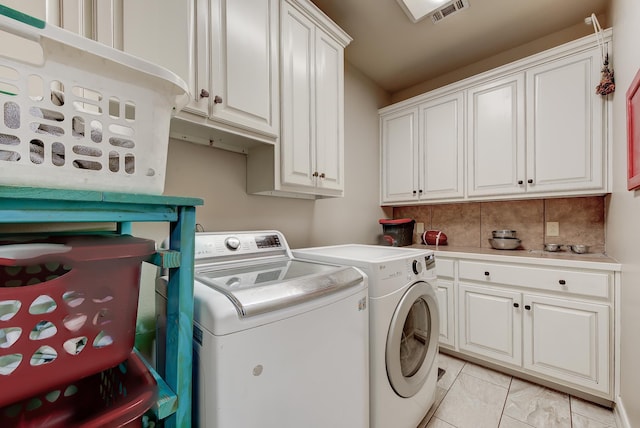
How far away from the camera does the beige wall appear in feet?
4.12

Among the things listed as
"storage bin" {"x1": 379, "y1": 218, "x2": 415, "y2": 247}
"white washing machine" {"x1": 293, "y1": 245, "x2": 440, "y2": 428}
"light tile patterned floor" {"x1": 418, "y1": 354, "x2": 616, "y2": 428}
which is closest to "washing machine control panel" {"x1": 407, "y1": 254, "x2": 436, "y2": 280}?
"white washing machine" {"x1": 293, "y1": 245, "x2": 440, "y2": 428}

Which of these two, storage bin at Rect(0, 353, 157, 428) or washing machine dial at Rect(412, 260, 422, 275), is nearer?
storage bin at Rect(0, 353, 157, 428)

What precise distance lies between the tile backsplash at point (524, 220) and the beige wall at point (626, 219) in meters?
0.32

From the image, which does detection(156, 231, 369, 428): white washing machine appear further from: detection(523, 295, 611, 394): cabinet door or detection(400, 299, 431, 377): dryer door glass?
detection(523, 295, 611, 394): cabinet door

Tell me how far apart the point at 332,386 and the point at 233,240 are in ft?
2.62

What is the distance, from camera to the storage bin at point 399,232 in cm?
259

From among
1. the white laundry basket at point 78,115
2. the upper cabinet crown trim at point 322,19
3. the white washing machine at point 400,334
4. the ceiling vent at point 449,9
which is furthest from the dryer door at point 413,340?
the ceiling vent at point 449,9

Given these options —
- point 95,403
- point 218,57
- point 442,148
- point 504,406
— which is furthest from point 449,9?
point 95,403

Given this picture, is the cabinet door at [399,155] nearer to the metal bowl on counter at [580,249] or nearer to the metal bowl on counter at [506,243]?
the metal bowl on counter at [506,243]

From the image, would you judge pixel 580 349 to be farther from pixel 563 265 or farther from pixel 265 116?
pixel 265 116

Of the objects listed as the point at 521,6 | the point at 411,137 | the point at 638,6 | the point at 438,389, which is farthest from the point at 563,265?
the point at 521,6

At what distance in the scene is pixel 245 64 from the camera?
4.35ft

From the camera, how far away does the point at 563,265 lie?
5.74 ft

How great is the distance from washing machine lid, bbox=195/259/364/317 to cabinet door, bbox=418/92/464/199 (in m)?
1.73
